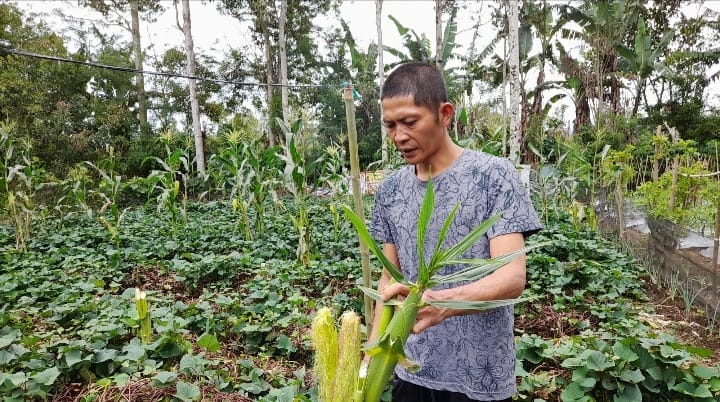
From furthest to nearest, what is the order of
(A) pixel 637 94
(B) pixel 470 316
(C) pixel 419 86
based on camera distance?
(A) pixel 637 94 → (B) pixel 470 316 → (C) pixel 419 86

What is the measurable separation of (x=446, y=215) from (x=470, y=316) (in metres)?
0.31

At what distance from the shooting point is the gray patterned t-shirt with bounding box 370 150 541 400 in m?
1.34

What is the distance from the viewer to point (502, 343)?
4.59 ft

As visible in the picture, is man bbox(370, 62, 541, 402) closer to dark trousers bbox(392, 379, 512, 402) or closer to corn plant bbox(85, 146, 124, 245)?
dark trousers bbox(392, 379, 512, 402)

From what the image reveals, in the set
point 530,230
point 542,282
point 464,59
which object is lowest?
point 542,282

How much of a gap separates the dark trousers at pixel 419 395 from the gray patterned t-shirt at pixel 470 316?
28 mm

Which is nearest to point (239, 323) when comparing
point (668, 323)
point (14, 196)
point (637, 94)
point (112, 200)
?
point (668, 323)

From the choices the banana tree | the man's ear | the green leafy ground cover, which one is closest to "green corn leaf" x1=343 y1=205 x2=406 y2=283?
the green leafy ground cover

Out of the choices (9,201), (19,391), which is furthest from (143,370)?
(9,201)

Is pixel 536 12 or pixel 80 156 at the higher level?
pixel 536 12

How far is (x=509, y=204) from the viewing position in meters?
1.30

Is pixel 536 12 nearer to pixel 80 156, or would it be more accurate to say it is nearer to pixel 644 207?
pixel 644 207

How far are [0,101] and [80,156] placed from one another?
2652 mm

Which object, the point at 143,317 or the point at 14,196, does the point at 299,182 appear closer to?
the point at 143,317
